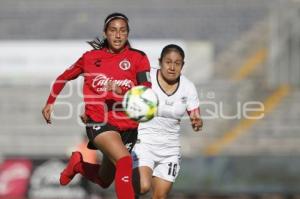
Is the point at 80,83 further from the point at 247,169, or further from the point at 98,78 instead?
the point at 98,78

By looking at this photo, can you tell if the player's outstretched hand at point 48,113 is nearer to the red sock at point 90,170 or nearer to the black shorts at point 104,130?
the black shorts at point 104,130

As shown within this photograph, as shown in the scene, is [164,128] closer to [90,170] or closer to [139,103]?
[90,170]

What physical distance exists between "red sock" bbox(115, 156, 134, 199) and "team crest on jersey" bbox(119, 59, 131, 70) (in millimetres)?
823

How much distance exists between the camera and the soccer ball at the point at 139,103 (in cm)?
695

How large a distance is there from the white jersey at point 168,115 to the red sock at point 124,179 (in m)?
0.94

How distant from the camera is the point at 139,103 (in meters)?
6.94

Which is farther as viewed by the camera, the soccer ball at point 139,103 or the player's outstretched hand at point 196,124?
the player's outstretched hand at point 196,124

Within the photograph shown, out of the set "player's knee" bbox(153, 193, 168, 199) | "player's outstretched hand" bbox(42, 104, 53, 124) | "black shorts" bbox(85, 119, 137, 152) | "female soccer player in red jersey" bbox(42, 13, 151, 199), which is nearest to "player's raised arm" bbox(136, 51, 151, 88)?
"female soccer player in red jersey" bbox(42, 13, 151, 199)

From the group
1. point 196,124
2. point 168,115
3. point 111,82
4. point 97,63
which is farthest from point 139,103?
point 168,115

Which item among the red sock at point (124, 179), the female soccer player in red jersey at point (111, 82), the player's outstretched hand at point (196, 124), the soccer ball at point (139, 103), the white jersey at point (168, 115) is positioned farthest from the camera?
the white jersey at point (168, 115)

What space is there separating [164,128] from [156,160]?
35cm

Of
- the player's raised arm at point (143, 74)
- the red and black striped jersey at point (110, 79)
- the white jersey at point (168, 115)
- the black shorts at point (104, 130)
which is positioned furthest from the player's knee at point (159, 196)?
the player's raised arm at point (143, 74)

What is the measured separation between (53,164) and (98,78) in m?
7.13

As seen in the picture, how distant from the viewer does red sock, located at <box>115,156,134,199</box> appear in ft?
22.4
